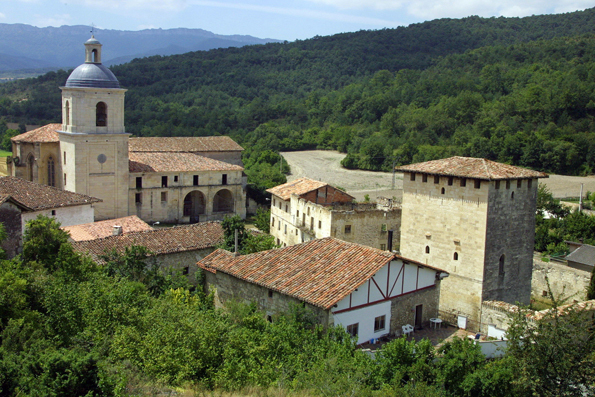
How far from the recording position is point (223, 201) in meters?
50.2

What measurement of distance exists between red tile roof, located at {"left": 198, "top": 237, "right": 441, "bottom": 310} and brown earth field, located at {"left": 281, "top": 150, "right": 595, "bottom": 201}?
35.3 m

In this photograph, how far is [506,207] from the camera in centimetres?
2658

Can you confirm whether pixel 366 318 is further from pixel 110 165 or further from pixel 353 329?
pixel 110 165

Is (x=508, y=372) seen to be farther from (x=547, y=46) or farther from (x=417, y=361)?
(x=547, y=46)

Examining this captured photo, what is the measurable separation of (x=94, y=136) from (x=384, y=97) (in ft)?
227

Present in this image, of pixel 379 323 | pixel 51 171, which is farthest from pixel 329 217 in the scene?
pixel 51 171

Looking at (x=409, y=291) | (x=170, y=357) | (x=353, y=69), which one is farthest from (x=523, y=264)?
(x=353, y=69)

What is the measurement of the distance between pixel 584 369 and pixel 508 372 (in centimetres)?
174

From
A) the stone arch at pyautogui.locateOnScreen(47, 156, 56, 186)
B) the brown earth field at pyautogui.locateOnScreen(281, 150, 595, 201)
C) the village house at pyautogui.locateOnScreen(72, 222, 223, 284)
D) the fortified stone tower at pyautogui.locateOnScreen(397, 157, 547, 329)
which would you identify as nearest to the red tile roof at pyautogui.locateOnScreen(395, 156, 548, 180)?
the fortified stone tower at pyautogui.locateOnScreen(397, 157, 547, 329)

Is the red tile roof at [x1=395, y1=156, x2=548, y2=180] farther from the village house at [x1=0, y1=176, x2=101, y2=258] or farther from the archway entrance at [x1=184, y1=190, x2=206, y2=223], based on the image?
the archway entrance at [x1=184, y1=190, x2=206, y2=223]

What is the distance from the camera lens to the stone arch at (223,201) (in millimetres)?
49312

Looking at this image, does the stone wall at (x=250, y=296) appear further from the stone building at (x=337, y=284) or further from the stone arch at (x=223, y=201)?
the stone arch at (x=223, y=201)

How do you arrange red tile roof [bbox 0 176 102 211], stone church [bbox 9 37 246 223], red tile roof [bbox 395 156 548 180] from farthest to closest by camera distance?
stone church [bbox 9 37 246 223], red tile roof [bbox 0 176 102 211], red tile roof [bbox 395 156 548 180]

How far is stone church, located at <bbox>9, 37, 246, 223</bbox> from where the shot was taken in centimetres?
4028
